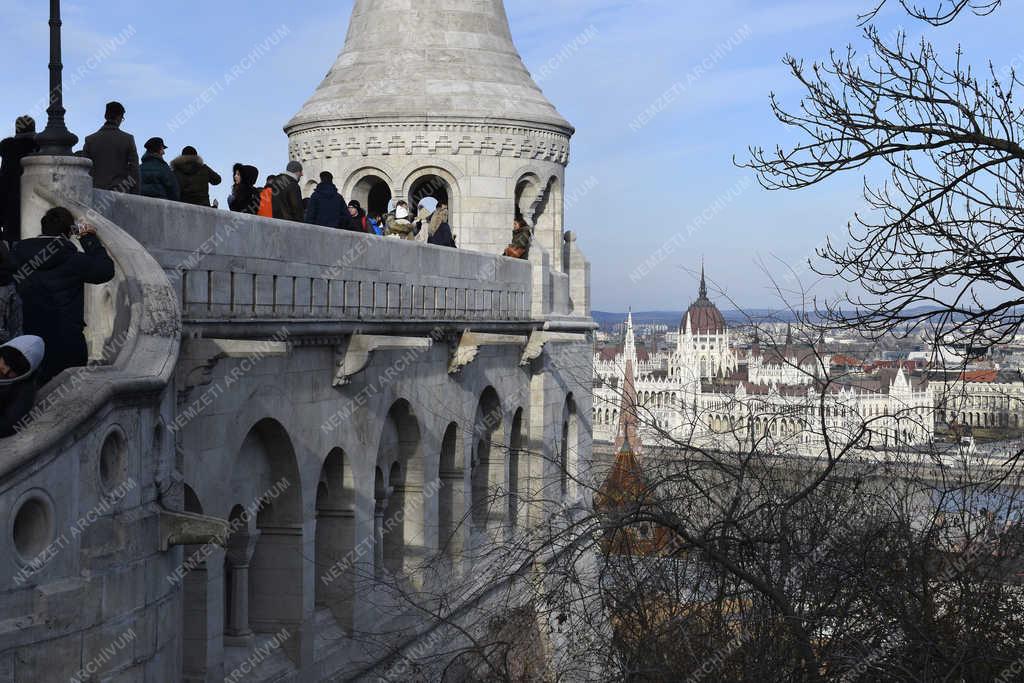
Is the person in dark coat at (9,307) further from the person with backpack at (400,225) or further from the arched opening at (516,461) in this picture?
the arched opening at (516,461)

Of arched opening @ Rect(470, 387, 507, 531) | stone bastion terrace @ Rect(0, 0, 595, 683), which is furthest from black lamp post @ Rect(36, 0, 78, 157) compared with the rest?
arched opening @ Rect(470, 387, 507, 531)

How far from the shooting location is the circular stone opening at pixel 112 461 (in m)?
8.55

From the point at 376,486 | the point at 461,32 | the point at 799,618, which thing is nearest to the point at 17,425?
the point at 799,618

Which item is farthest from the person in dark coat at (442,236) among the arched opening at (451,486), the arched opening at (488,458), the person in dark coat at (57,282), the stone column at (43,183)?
the person in dark coat at (57,282)

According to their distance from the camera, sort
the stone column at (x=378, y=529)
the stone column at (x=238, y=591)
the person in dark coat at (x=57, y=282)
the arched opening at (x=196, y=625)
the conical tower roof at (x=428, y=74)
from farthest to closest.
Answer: the conical tower roof at (x=428, y=74) < the stone column at (x=378, y=529) < the stone column at (x=238, y=591) < the arched opening at (x=196, y=625) < the person in dark coat at (x=57, y=282)

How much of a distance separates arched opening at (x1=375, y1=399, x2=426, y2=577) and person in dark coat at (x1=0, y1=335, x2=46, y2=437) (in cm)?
975

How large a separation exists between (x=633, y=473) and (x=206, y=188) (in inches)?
213

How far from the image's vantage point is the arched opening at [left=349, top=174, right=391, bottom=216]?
2441 cm

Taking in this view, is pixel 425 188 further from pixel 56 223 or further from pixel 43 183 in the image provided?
pixel 56 223

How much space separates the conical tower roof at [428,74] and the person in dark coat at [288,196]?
7.15 m

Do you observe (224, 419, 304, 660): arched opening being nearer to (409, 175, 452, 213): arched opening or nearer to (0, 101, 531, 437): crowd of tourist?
(0, 101, 531, 437): crowd of tourist

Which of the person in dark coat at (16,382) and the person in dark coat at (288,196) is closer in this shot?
the person in dark coat at (16,382)

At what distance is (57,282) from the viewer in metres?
9.05

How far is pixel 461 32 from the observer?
24297 mm
